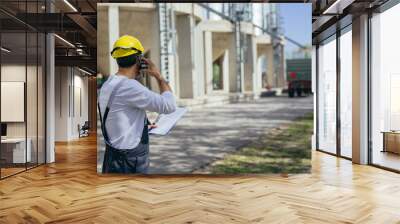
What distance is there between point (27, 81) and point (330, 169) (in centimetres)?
533

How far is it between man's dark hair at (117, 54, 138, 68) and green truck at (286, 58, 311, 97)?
232cm

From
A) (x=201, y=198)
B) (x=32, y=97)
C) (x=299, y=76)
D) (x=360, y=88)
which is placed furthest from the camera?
(x=360, y=88)

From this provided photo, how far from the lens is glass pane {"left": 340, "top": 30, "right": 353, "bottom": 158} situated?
27.2 feet

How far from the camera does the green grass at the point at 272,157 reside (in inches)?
246

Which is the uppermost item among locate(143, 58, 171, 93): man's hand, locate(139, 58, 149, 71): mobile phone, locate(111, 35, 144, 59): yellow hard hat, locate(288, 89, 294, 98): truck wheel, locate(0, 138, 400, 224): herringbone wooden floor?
locate(111, 35, 144, 59): yellow hard hat

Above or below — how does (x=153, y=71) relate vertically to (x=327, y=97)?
above

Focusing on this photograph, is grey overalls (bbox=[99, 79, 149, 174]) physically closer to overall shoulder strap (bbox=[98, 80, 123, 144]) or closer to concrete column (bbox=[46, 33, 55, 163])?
overall shoulder strap (bbox=[98, 80, 123, 144])

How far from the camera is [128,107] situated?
5.92 m

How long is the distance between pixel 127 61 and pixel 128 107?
0.66m

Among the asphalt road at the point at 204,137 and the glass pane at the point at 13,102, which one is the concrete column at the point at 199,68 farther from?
the glass pane at the point at 13,102

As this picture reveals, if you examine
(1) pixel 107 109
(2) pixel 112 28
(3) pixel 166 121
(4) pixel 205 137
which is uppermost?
(2) pixel 112 28

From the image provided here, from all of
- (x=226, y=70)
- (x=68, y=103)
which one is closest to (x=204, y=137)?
(x=226, y=70)

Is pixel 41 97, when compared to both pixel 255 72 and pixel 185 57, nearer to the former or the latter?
pixel 185 57

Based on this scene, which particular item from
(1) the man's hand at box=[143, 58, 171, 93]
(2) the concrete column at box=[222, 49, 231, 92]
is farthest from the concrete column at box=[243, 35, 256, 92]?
(1) the man's hand at box=[143, 58, 171, 93]
